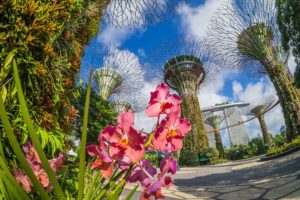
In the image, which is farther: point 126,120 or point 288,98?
point 288,98

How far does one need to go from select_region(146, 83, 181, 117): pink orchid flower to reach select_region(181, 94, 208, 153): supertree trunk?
1615 centimetres

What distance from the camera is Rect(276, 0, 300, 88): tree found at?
6836 millimetres

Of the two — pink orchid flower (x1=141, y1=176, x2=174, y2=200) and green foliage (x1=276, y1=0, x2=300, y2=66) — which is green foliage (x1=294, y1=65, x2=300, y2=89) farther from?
pink orchid flower (x1=141, y1=176, x2=174, y2=200)

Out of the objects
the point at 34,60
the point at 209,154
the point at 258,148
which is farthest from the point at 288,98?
the point at 34,60

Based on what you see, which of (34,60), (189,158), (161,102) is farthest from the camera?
(189,158)

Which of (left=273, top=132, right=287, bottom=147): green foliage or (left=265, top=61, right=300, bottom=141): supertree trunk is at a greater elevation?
(left=265, top=61, right=300, bottom=141): supertree trunk

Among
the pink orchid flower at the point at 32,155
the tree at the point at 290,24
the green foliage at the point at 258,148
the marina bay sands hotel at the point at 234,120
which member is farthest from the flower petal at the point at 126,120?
the marina bay sands hotel at the point at 234,120

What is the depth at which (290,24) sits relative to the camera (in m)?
7.11

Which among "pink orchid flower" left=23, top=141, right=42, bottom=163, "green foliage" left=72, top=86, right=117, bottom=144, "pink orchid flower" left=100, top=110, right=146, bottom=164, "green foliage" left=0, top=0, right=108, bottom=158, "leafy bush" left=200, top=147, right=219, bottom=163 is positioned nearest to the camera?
"pink orchid flower" left=100, top=110, right=146, bottom=164

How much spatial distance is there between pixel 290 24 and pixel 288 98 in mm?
4288

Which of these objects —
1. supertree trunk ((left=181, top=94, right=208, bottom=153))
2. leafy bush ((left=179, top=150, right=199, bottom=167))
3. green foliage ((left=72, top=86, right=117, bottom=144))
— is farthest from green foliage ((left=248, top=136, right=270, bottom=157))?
green foliage ((left=72, top=86, right=117, bottom=144))

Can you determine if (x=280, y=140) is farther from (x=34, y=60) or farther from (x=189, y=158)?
(x=34, y=60)

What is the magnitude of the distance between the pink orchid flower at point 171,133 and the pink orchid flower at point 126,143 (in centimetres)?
6

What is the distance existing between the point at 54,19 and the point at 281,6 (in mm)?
6894
